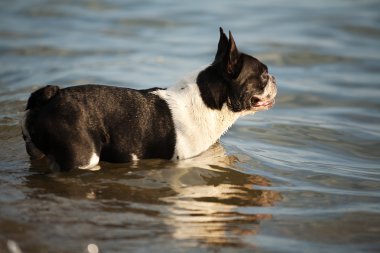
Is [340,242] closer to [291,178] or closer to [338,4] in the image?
[291,178]

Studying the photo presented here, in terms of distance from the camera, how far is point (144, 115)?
752cm

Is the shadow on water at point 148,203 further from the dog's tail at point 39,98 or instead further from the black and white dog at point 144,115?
the dog's tail at point 39,98

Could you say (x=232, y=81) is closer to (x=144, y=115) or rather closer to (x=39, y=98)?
(x=144, y=115)

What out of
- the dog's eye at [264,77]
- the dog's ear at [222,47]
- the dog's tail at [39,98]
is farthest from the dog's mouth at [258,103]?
the dog's tail at [39,98]

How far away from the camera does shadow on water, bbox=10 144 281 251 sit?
5.91 m

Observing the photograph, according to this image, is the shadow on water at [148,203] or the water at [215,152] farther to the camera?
the water at [215,152]

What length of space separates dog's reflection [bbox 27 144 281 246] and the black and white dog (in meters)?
0.17

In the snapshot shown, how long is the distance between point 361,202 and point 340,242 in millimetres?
1247

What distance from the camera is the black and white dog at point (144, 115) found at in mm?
6938

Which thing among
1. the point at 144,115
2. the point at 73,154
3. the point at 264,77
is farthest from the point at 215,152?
the point at 73,154

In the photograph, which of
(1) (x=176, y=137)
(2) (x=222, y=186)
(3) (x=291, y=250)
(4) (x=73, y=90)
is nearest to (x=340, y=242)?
(3) (x=291, y=250)

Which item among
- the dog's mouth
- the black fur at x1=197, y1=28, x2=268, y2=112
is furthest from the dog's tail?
the dog's mouth

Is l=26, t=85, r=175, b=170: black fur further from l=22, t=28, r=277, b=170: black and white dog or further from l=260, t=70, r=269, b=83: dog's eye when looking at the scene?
l=260, t=70, r=269, b=83: dog's eye

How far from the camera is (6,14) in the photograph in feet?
60.9
